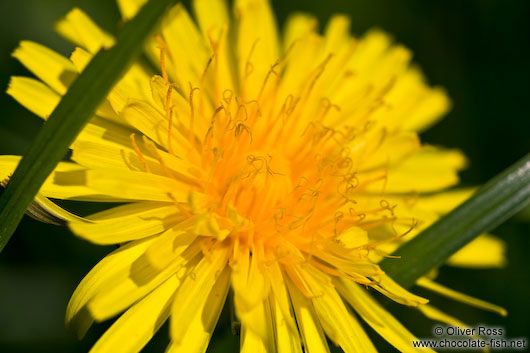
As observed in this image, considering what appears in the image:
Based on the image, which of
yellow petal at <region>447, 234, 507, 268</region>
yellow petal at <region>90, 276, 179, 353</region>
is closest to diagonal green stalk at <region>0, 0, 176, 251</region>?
yellow petal at <region>90, 276, 179, 353</region>

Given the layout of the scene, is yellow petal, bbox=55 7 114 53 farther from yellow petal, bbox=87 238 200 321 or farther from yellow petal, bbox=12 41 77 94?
yellow petal, bbox=87 238 200 321

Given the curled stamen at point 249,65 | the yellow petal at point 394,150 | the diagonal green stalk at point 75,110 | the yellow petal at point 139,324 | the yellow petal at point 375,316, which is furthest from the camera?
the yellow petal at point 394,150

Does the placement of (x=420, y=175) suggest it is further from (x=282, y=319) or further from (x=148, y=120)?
(x=148, y=120)

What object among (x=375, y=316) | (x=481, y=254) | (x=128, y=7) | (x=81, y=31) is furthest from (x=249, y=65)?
(x=481, y=254)

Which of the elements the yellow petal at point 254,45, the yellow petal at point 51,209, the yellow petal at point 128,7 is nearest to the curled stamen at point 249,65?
the yellow petal at point 254,45

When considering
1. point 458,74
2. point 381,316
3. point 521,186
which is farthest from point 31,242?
point 458,74

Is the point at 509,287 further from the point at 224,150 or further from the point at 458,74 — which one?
the point at 224,150

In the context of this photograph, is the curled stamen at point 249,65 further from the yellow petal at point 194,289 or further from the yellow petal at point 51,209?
the yellow petal at point 51,209
